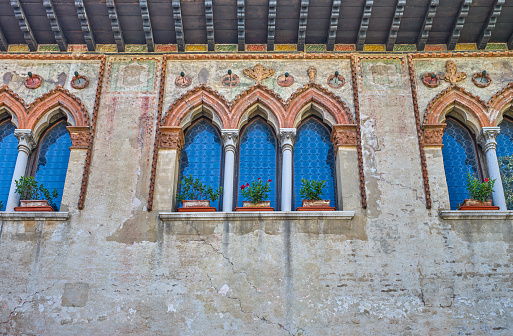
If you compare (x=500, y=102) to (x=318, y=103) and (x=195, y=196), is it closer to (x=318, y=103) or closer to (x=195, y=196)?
(x=318, y=103)

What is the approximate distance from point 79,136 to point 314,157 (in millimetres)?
4245

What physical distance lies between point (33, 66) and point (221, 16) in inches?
148

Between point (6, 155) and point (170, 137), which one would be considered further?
point (6, 155)

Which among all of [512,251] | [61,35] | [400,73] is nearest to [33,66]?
[61,35]

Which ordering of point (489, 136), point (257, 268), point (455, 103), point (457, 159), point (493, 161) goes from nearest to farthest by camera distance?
point (257, 268)
point (493, 161)
point (489, 136)
point (457, 159)
point (455, 103)

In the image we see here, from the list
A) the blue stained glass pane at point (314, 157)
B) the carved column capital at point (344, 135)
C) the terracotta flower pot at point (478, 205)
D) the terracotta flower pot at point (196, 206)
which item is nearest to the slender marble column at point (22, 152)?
the terracotta flower pot at point (196, 206)

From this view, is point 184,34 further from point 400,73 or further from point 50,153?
point 400,73

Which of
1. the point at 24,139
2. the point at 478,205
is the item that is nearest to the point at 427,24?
the point at 478,205

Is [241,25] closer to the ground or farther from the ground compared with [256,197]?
farther from the ground

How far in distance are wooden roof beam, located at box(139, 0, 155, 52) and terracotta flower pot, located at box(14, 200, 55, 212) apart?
11.8 ft

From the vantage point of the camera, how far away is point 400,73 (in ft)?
35.7

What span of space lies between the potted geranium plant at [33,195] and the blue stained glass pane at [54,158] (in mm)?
168

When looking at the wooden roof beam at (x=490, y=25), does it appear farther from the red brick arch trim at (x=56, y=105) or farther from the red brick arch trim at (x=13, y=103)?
the red brick arch trim at (x=13, y=103)

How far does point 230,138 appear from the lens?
1029 centimetres
